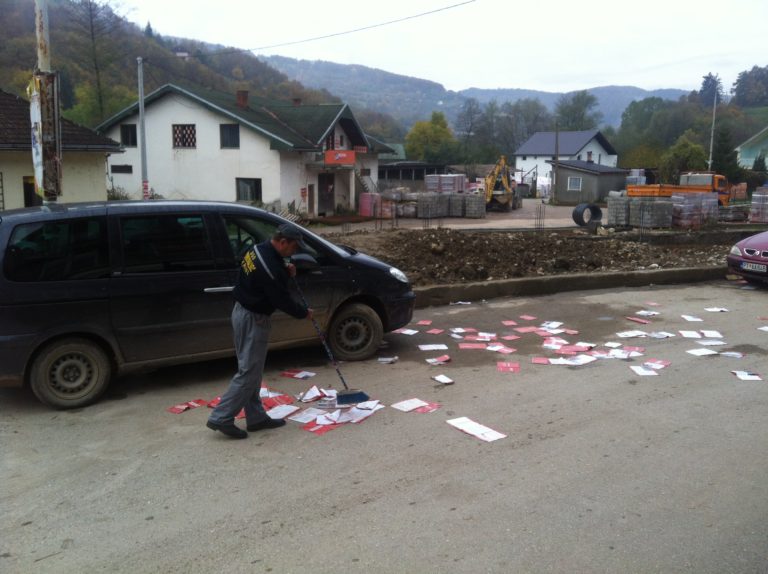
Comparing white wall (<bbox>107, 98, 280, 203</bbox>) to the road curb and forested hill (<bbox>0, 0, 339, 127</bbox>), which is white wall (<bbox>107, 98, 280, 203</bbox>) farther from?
the road curb

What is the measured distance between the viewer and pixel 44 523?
399 cm

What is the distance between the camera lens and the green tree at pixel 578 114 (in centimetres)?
12069

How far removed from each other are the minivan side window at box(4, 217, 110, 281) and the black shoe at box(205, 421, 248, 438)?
6.20 ft

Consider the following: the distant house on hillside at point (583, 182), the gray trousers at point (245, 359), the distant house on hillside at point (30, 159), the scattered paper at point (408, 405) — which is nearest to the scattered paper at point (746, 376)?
the scattered paper at point (408, 405)

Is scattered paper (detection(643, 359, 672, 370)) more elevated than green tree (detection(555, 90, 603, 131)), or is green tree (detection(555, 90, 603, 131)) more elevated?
green tree (detection(555, 90, 603, 131))

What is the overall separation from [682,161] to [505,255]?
53.9m

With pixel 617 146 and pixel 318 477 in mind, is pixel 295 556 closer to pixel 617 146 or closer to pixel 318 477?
pixel 318 477

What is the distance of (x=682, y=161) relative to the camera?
59.9 metres

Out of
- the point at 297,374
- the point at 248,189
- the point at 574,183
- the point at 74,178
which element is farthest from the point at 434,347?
the point at 574,183

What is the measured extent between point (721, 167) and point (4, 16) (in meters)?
74.2

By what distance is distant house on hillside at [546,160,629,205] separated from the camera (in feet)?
189

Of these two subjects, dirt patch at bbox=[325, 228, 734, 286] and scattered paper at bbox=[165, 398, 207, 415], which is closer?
scattered paper at bbox=[165, 398, 207, 415]

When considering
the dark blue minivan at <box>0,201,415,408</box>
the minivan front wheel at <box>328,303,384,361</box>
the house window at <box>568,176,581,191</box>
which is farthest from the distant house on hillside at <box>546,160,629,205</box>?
the dark blue minivan at <box>0,201,415,408</box>

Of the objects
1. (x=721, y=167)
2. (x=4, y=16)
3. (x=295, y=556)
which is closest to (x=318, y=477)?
(x=295, y=556)
